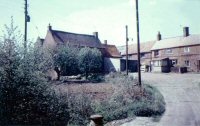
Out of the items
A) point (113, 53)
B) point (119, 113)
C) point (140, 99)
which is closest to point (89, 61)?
point (113, 53)

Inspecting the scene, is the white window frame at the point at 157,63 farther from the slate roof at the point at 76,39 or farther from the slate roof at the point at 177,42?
the slate roof at the point at 76,39

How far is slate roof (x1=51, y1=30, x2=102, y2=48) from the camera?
55562 millimetres

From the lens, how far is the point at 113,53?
→ 65.3m

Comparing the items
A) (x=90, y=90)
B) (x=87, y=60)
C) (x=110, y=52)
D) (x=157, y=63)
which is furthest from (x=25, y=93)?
(x=110, y=52)

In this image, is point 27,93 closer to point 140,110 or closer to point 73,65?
point 140,110

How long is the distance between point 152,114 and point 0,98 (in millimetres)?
10619

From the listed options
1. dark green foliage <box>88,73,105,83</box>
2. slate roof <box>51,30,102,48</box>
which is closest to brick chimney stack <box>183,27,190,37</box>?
slate roof <box>51,30,102,48</box>

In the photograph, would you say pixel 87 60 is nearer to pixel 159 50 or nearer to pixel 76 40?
pixel 76 40

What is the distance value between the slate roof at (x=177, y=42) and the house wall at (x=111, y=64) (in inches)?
444

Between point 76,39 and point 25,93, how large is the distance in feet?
135

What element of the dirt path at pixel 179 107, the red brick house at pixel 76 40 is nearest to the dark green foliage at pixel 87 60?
the red brick house at pixel 76 40

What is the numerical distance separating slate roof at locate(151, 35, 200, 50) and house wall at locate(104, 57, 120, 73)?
37.0 ft

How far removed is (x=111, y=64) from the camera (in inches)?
2229

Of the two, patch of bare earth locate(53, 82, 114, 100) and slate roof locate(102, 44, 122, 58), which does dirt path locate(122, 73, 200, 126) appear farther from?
slate roof locate(102, 44, 122, 58)
